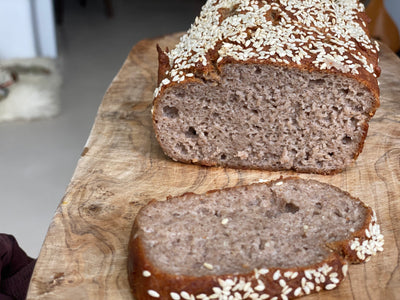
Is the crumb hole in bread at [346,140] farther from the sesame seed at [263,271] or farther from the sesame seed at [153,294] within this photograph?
the sesame seed at [153,294]

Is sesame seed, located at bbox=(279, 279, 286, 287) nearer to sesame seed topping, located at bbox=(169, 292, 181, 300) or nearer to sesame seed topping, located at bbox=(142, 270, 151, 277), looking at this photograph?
sesame seed topping, located at bbox=(169, 292, 181, 300)

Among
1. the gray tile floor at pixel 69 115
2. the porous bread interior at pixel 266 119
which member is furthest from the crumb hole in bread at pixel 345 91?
the gray tile floor at pixel 69 115

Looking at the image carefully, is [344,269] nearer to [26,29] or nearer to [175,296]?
[175,296]

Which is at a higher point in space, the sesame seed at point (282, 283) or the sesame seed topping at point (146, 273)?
the sesame seed topping at point (146, 273)

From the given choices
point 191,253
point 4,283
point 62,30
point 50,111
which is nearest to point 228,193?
point 191,253

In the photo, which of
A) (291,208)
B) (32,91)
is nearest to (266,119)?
(291,208)

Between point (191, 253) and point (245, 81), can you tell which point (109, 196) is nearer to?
point (191, 253)
